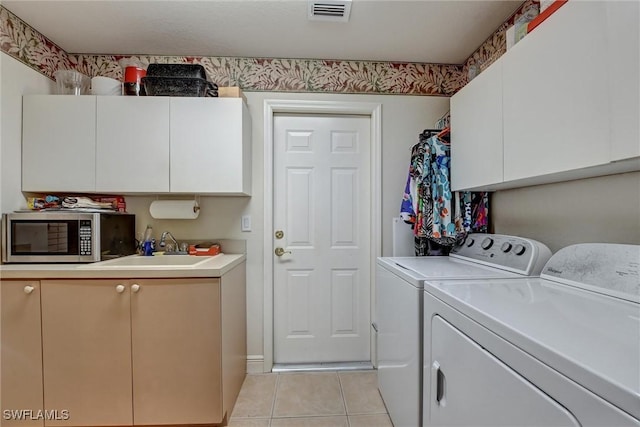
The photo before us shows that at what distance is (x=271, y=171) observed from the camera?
2205 mm

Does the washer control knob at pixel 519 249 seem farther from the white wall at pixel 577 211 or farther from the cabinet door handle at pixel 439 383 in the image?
the cabinet door handle at pixel 439 383

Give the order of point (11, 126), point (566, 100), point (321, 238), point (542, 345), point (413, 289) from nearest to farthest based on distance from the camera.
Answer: point (542, 345) < point (566, 100) < point (413, 289) < point (11, 126) < point (321, 238)

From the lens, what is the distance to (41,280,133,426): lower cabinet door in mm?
1506

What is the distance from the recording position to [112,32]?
1.88m

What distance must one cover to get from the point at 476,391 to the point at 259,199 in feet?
5.79

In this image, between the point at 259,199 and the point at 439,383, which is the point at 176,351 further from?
the point at 439,383

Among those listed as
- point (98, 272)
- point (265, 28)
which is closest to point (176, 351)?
point (98, 272)

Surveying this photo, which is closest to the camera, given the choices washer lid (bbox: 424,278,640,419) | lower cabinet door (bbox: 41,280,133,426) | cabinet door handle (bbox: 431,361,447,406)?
washer lid (bbox: 424,278,640,419)

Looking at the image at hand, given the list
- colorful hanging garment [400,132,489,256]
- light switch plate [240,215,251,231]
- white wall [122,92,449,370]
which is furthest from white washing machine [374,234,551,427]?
light switch plate [240,215,251,231]

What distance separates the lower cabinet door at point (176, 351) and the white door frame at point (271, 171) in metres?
0.68

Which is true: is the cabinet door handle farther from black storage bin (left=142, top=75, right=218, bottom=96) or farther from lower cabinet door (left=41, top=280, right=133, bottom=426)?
black storage bin (left=142, top=75, right=218, bottom=96)

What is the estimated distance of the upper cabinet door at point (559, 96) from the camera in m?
Result: 0.91
